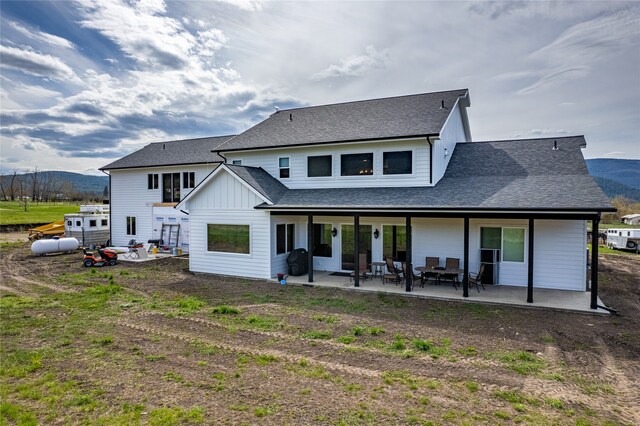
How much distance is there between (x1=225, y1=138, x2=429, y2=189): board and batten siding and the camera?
1287 cm

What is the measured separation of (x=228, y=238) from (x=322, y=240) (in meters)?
3.80

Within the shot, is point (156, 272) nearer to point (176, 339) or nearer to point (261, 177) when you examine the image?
point (261, 177)

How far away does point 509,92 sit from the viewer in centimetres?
1669

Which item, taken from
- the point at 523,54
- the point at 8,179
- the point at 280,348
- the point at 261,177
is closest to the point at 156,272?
the point at 261,177

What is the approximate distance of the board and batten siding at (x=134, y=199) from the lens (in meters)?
21.5

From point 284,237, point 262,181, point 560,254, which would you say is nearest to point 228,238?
point 284,237

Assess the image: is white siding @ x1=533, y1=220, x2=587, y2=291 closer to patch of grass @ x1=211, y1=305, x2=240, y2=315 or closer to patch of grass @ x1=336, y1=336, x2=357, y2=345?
patch of grass @ x1=336, y1=336, x2=357, y2=345

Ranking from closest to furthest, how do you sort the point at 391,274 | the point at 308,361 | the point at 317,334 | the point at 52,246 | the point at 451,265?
the point at 308,361, the point at 317,334, the point at 451,265, the point at 391,274, the point at 52,246

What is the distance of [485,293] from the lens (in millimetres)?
10945

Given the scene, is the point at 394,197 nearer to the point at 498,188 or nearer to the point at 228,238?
the point at 498,188

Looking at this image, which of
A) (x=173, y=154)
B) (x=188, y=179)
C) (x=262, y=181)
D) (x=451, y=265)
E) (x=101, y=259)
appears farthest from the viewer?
(x=173, y=154)

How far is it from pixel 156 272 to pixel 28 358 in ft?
28.7

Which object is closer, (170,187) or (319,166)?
(319,166)

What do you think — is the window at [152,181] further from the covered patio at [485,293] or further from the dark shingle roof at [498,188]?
the covered patio at [485,293]
